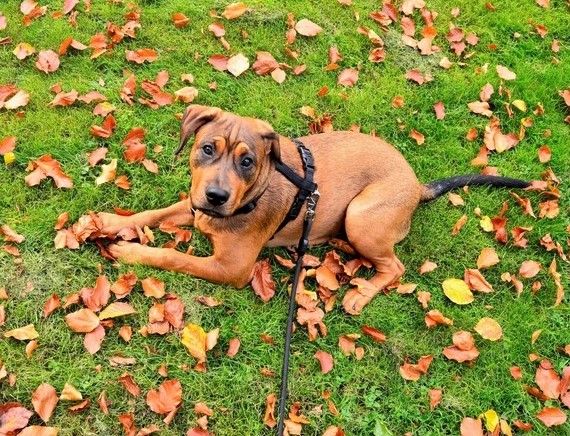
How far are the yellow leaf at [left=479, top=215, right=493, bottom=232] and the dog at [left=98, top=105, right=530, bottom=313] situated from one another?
87cm

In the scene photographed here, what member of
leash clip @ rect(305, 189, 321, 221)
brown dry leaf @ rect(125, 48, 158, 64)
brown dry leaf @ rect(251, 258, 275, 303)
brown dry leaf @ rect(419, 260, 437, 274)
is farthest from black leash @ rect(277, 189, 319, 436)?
brown dry leaf @ rect(125, 48, 158, 64)

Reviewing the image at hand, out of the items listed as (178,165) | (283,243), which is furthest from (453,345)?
(178,165)

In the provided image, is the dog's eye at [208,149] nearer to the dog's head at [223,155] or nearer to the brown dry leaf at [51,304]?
the dog's head at [223,155]

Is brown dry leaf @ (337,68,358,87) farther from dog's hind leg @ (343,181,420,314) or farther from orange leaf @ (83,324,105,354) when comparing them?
orange leaf @ (83,324,105,354)

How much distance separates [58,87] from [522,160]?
497 centimetres

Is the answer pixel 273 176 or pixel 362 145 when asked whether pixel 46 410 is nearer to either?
pixel 273 176

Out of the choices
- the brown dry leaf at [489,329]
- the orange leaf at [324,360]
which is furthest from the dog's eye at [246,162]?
the brown dry leaf at [489,329]

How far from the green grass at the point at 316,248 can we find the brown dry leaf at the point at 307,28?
11cm

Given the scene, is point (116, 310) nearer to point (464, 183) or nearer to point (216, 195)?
point (216, 195)

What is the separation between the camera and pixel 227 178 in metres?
Result: 4.25

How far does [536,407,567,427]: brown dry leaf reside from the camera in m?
4.77

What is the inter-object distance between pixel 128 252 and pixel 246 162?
1.39 m

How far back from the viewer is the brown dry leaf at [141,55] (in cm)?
633

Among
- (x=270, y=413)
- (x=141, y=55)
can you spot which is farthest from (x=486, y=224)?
(x=141, y=55)
